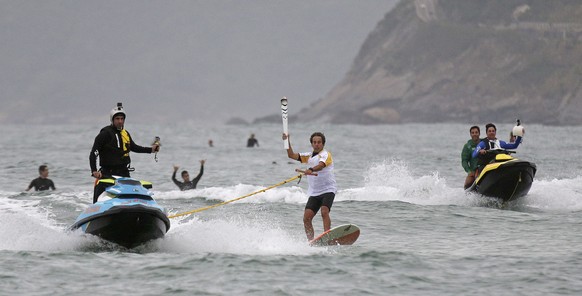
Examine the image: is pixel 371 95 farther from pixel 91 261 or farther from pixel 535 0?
pixel 91 261

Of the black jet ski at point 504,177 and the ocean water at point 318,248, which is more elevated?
the black jet ski at point 504,177

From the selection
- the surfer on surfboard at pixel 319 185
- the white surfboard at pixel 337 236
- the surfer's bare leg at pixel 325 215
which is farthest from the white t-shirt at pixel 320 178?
the white surfboard at pixel 337 236

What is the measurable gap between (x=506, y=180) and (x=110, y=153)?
32.1 ft

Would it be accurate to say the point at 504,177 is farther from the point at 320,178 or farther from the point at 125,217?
the point at 125,217

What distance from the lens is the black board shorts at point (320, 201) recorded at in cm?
1559

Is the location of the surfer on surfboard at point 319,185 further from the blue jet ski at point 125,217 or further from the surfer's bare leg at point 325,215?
the blue jet ski at point 125,217

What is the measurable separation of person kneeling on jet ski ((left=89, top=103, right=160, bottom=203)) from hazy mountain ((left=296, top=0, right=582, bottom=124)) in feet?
356

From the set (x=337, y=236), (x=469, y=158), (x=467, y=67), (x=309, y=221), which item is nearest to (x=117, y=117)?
(x=309, y=221)

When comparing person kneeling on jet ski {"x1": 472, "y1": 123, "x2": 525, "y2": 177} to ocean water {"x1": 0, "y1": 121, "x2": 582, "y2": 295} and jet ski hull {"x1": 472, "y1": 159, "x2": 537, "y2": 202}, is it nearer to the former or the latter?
jet ski hull {"x1": 472, "y1": 159, "x2": 537, "y2": 202}

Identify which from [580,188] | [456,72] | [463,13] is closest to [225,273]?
[580,188]

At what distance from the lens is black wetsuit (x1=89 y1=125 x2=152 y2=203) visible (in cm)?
1468

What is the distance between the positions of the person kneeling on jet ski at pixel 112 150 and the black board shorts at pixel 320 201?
8.50 ft

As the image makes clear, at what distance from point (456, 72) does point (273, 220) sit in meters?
140

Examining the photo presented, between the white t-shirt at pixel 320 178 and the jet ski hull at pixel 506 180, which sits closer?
the white t-shirt at pixel 320 178
